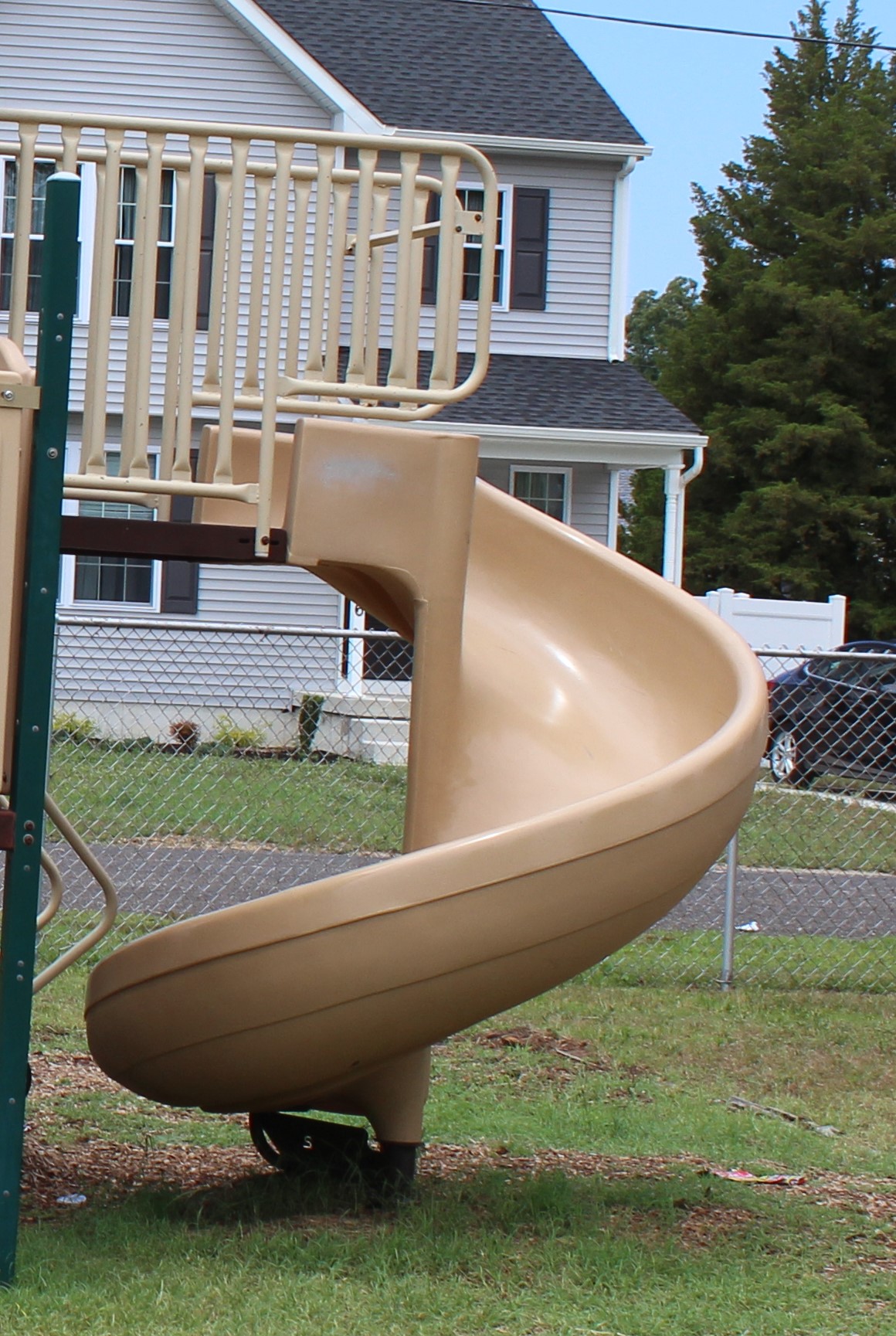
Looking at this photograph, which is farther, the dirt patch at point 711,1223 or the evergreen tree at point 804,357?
the evergreen tree at point 804,357

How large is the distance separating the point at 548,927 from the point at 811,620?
17.1 m

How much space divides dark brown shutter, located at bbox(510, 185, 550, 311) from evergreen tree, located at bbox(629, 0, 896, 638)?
11855 mm

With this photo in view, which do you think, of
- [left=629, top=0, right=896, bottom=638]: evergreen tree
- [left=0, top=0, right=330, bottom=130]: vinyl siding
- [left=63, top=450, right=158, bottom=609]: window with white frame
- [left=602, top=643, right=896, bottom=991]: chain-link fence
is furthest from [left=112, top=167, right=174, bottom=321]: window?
[left=629, top=0, right=896, bottom=638]: evergreen tree

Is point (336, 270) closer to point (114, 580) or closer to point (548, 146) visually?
point (114, 580)

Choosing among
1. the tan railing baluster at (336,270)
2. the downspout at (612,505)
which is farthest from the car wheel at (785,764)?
the tan railing baluster at (336,270)

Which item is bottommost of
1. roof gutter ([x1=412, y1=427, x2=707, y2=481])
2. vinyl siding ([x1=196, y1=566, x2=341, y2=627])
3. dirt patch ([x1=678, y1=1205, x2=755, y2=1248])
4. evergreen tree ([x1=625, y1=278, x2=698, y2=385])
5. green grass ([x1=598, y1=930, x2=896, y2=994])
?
green grass ([x1=598, y1=930, x2=896, y2=994])

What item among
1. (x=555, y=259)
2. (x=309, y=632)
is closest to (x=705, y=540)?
(x=555, y=259)

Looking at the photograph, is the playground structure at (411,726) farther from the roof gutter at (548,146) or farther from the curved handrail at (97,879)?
the roof gutter at (548,146)

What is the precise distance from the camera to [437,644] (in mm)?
4176

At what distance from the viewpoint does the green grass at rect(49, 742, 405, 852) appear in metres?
9.53

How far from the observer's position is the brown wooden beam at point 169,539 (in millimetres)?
4008

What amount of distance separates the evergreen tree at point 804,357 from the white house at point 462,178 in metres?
11.3

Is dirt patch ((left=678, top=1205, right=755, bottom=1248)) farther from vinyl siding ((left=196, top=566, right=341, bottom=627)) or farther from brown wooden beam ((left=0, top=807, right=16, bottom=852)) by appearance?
vinyl siding ((left=196, top=566, right=341, bottom=627))

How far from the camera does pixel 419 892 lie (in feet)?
12.4
